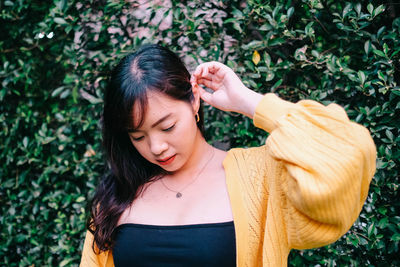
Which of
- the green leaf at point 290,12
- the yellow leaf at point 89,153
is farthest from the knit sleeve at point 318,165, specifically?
the yellow leaf at point 89,153

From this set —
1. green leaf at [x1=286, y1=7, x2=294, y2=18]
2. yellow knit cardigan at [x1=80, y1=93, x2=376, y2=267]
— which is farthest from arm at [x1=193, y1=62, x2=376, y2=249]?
green leaf at [x1=286, y1=7, x2=294, y2=18]

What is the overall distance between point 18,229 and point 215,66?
1.88 metres

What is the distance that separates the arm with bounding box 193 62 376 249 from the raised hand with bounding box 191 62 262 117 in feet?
0.25

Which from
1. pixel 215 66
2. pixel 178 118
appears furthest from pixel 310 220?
pixel 215 66

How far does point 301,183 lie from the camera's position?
1.11 metres

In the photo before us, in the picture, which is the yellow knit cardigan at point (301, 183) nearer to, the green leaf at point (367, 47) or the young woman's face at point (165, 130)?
the young woman's face at point (165, 130)

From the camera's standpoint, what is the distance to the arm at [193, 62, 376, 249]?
3.60ft

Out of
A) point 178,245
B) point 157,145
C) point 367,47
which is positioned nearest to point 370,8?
point 367,47

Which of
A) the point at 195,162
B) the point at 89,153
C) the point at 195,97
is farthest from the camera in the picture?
the point at 89,153

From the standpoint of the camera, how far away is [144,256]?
1494 mm

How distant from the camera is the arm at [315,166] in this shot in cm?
110

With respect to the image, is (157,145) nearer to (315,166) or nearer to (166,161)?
(166,161)

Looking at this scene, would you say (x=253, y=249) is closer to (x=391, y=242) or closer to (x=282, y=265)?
(x=282, y=265)

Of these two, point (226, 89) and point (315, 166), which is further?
point (226, 89)
